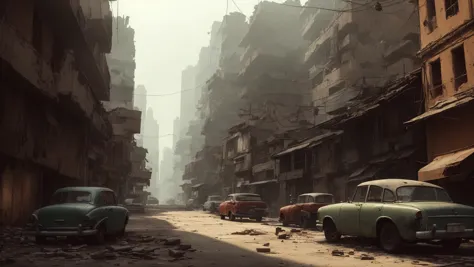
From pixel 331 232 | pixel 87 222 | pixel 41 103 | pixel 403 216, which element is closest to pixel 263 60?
pixel 41 103

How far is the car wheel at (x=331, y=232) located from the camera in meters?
12.1

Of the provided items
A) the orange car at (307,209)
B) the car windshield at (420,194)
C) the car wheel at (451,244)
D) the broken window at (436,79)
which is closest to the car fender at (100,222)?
the car windshield at (420,194)

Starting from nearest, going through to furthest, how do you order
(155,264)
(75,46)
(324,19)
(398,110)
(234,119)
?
(155,264), (398,110), (75,46), (324,19), (234,119)

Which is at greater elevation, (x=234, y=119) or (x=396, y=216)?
(x=234, y=119)

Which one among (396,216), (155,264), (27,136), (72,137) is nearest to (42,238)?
(155,264)

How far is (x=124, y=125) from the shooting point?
49.9 metres

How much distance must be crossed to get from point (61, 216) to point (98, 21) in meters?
21.8

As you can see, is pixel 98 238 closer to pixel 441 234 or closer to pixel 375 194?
pixel 375 194

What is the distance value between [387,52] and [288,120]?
52.2 ft

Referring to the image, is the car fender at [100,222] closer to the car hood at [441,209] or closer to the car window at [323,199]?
the car hood at [441,209]

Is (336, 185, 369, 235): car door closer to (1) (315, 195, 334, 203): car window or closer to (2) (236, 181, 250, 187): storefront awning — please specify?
(1) (315, 195, 334, 203): car window

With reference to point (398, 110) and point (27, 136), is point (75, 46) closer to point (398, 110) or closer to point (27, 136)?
point (27, 136)

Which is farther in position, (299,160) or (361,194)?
(299,160)

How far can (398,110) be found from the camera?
885 inches
